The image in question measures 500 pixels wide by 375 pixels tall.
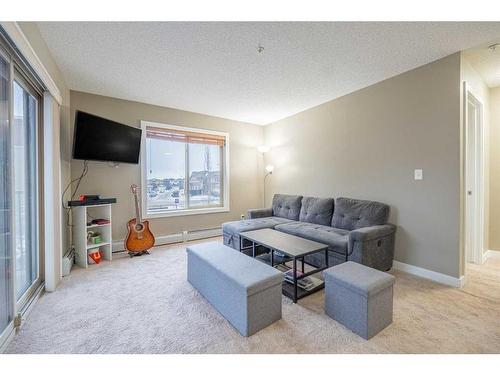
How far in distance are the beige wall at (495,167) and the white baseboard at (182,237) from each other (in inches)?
172

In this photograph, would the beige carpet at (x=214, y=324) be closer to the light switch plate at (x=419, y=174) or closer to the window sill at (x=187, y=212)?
the light switch plate at (x=419, y=174)

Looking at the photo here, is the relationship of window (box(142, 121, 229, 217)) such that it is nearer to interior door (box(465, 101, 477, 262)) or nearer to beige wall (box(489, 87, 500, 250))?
interior door (box(465, 101, 477, 262))

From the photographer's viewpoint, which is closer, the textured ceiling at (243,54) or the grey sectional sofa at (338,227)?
the textured ceiling at (243,54)

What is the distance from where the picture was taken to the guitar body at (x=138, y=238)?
3426 mm

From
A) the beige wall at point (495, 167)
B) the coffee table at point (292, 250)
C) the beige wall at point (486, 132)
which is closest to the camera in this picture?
the coffee table at point (292, 250)

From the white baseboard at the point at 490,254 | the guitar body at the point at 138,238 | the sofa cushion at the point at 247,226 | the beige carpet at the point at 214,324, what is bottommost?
the beige carpet at the point at 214,324

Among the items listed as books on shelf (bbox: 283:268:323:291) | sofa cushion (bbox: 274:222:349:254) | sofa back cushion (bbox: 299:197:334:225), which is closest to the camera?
books on shelf (bbox: 283:268:323:291)

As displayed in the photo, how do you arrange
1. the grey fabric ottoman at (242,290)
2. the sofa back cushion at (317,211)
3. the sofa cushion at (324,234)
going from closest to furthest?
the grey fabric ottoman at (242,290) < the sofa cushion at (324,234) < the sofa back cushion at (317,211)

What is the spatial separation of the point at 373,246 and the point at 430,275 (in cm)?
74

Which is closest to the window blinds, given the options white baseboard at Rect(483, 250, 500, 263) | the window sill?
the window sill

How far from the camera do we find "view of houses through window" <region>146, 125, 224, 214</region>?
4.05 metres

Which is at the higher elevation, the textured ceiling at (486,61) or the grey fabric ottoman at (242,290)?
the textured ceiling at (486,61)

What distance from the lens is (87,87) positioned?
3.21 meters

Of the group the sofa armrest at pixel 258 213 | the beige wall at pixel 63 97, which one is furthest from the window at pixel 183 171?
the beige wall at pixel 63 97
